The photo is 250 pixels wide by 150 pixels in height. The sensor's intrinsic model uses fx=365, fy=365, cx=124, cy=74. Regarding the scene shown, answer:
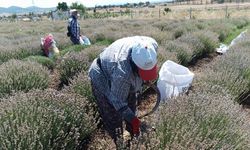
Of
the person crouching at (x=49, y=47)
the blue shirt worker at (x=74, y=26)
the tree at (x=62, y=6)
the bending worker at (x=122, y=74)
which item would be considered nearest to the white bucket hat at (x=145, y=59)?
the bending worker at (x=122, y=74)

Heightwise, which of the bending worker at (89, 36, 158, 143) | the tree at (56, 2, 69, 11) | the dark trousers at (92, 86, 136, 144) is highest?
the bending worker at (89, 36, 158, 143)

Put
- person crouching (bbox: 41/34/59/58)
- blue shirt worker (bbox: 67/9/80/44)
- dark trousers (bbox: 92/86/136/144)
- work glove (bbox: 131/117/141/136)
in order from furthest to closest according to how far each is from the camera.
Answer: blue shirt worker (bbox: 67/9/80/44)
person crouching (bbox: 41/34/59/58)
dark trousers (bbox: 92/86/136/144)
work glove (bbox: 131/117/141/136)

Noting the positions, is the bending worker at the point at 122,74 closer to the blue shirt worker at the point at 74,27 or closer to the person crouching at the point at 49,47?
the person crouching at the point at 49,47

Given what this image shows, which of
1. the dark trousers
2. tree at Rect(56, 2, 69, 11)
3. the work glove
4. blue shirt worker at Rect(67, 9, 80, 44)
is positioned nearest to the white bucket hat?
the work glove

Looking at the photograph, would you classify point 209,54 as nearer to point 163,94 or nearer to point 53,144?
point 163,94

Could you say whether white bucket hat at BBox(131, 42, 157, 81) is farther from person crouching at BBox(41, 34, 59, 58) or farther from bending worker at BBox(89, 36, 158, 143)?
person crouching at BBox(41, 34, 59, 58)

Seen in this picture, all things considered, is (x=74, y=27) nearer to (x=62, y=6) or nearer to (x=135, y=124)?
(x=135, y=124)

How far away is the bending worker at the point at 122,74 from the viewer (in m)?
2.96

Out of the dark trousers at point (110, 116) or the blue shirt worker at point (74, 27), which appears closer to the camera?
the dark trousers at point (110, 116)

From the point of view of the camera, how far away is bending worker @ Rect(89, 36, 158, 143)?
296 centimetres

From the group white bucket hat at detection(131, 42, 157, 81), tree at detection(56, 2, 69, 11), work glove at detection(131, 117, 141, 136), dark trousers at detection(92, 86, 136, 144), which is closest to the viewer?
white bucket hat at detection(131, 42, 157, 81)

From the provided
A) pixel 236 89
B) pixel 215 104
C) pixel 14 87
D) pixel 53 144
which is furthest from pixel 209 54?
pixel 53 144

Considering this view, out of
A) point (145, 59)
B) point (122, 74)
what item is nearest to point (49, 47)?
point (122, 74)

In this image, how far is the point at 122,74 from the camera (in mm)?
3068
